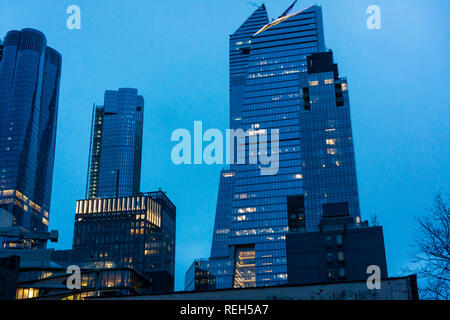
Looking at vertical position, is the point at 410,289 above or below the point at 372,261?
below

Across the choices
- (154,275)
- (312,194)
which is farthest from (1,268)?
(312,194)

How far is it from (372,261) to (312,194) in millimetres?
74862

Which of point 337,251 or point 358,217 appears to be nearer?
point 337,251

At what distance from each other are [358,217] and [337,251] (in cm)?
6591

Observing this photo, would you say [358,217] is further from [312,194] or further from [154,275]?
[154,275]

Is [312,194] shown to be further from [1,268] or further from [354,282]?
[354,282]

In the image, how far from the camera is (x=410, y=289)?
3909 cm
